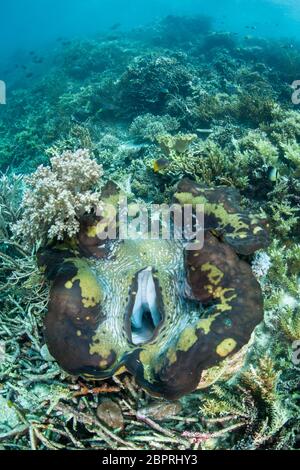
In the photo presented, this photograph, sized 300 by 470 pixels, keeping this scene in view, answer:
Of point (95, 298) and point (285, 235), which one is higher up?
point (95, 298)

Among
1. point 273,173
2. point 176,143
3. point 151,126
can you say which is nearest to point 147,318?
point 273,173

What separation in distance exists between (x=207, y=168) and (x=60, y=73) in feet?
53.8

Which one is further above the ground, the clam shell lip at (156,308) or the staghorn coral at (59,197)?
the staghorn coral at (59,197)

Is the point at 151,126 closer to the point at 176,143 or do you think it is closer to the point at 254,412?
the point at 176,143

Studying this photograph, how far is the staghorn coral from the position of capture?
262 centimetres

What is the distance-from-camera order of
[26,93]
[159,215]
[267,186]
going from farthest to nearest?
[26,93] → [267,186] → [159,215]

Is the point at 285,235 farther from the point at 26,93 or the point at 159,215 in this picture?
the point at 26,93

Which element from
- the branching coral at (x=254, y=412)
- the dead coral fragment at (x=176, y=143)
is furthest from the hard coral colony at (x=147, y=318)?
the dead coral fragment at (x=176, y=143)

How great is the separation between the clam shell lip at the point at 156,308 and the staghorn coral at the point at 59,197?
5.1 inches

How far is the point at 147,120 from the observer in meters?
7.35

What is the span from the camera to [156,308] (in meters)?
2.52

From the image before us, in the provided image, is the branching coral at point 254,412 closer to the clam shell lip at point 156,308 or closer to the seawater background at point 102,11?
the clam shell lip at point 156,308

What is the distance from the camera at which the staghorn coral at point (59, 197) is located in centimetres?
262
